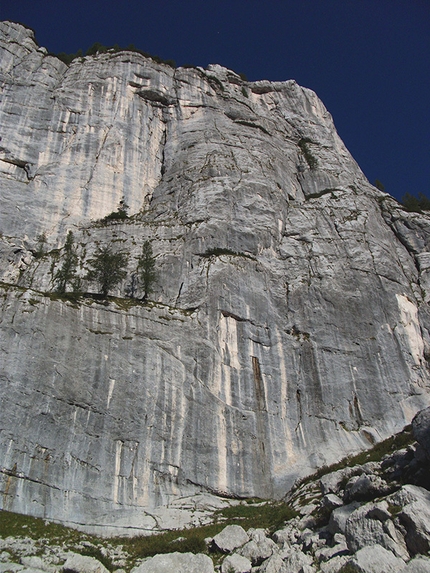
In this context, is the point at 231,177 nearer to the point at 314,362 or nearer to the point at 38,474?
the point at 314,362

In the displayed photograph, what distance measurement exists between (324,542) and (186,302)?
21.9 meters

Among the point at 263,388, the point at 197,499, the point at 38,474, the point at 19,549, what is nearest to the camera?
the point at 19,549

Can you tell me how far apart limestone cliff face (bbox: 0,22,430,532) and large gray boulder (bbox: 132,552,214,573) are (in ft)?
25.8

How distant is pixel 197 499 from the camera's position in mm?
27797

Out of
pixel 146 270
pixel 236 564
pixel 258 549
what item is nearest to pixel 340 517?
pixel 258 549

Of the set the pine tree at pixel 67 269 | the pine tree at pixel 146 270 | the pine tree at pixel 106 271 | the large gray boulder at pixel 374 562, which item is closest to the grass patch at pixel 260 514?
the large gray boulder at pixel 374 562

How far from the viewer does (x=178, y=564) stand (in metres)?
17.8

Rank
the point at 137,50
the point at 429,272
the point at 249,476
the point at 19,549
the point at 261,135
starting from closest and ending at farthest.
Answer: the point at 19,549 → the point at 249,476 → the point at 429,272 → the point at 261,135 → the point at 137,50

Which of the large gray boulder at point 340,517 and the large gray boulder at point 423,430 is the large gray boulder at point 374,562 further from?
the large gray boulder at point 423,430

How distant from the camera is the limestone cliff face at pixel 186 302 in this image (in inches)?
1094

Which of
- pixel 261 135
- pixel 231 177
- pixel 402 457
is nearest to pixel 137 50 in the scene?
pixel 261 135

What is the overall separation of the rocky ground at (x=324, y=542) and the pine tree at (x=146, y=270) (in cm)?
1837

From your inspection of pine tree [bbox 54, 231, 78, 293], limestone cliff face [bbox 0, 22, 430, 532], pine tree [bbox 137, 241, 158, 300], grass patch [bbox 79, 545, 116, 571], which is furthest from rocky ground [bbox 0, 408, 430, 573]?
pine tree [bbox 137, 241, 158, 300]

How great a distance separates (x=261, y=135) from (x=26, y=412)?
43.0 metres
